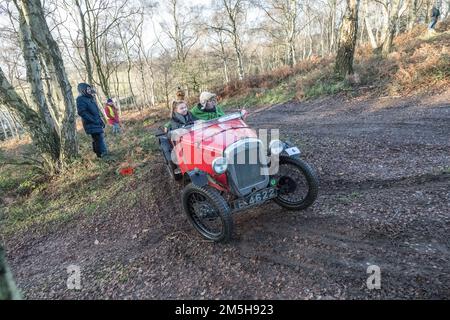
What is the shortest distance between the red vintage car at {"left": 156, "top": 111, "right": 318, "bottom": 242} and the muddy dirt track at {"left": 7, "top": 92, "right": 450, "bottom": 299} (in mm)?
320

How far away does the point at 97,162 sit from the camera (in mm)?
8055

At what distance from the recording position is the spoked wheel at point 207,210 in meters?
3.89

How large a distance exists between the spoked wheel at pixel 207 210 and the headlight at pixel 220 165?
0.26m

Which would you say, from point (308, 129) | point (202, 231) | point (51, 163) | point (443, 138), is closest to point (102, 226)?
point (202, 231)

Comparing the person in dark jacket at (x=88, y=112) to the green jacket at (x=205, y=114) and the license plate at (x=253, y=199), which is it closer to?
the green jacket at (x=205, y=114)

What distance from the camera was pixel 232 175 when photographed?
13.8 ft

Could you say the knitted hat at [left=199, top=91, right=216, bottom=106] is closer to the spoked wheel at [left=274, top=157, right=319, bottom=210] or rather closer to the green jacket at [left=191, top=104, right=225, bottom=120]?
the green jacket at [left=191, top=104, right=225, bottom=120]

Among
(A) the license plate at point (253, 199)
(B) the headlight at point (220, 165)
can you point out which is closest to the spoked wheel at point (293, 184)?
(A) the license plate at point (253, 199)

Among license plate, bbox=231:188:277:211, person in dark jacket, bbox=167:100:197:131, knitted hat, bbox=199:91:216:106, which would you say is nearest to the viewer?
license plate, bbox=231:188:277:211

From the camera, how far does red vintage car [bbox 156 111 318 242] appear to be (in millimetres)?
4121

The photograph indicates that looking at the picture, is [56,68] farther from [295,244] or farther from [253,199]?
[295,244]

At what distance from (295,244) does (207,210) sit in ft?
3.95

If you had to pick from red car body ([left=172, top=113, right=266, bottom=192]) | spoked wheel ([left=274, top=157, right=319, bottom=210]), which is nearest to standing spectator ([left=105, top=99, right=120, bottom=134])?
red car body ([left=172, top=113, right=266, bottom=192])

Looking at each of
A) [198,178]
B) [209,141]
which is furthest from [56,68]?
[198,178]
